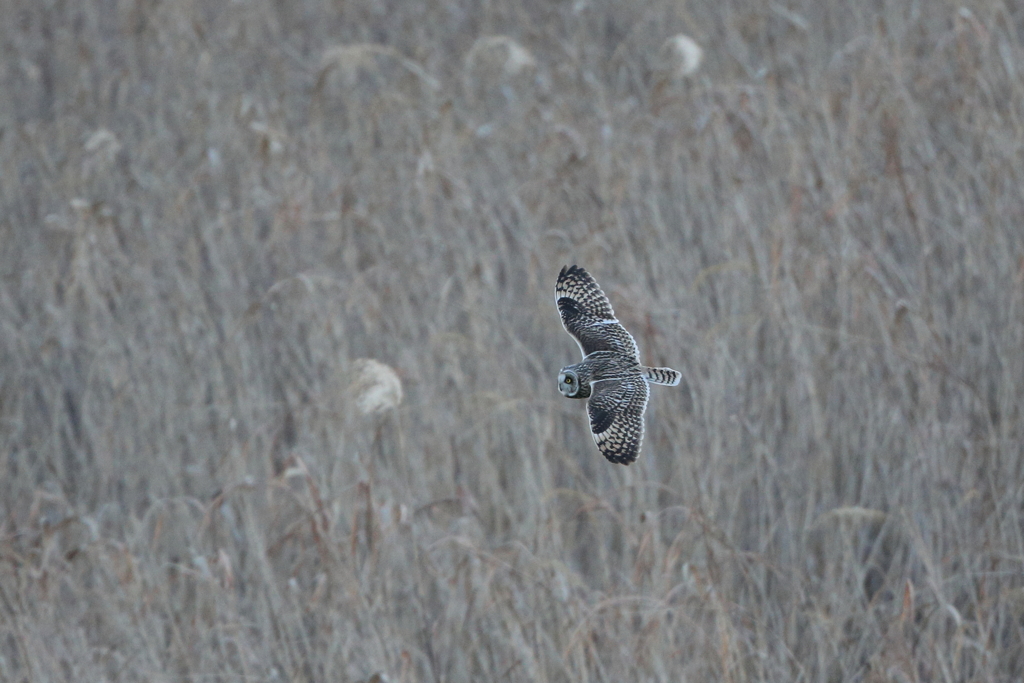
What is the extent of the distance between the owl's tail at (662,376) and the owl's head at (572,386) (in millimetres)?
47

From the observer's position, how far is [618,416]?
0.61m

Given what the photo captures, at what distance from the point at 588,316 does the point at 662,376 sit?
153 mm

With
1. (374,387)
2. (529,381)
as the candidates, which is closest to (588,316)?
(374,387)

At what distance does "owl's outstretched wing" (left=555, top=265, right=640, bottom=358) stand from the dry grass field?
529mm

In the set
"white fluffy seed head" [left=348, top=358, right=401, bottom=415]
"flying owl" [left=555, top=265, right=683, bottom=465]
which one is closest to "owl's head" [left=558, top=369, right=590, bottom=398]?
"flying owl" [left=555, top=265, right=683, bottom=465]

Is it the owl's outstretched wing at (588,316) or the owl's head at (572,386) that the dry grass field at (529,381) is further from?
the owl's head at (572,386)

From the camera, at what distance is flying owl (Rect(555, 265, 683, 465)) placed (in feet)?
1.96

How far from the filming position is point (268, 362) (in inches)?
134

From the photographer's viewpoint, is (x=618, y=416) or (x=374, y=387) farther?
(x=374, y=387)

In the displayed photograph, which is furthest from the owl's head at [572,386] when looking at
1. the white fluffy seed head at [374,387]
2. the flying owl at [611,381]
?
the white fluffy seed head at [374,387]

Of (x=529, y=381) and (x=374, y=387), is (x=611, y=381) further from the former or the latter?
(x=529, y=381)

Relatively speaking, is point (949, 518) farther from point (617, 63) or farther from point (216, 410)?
point (617, 63)

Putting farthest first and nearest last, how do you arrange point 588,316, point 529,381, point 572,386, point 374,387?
point 529,381
point 374,387
point 588,316
point 572,386

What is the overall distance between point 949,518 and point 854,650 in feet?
1.30
